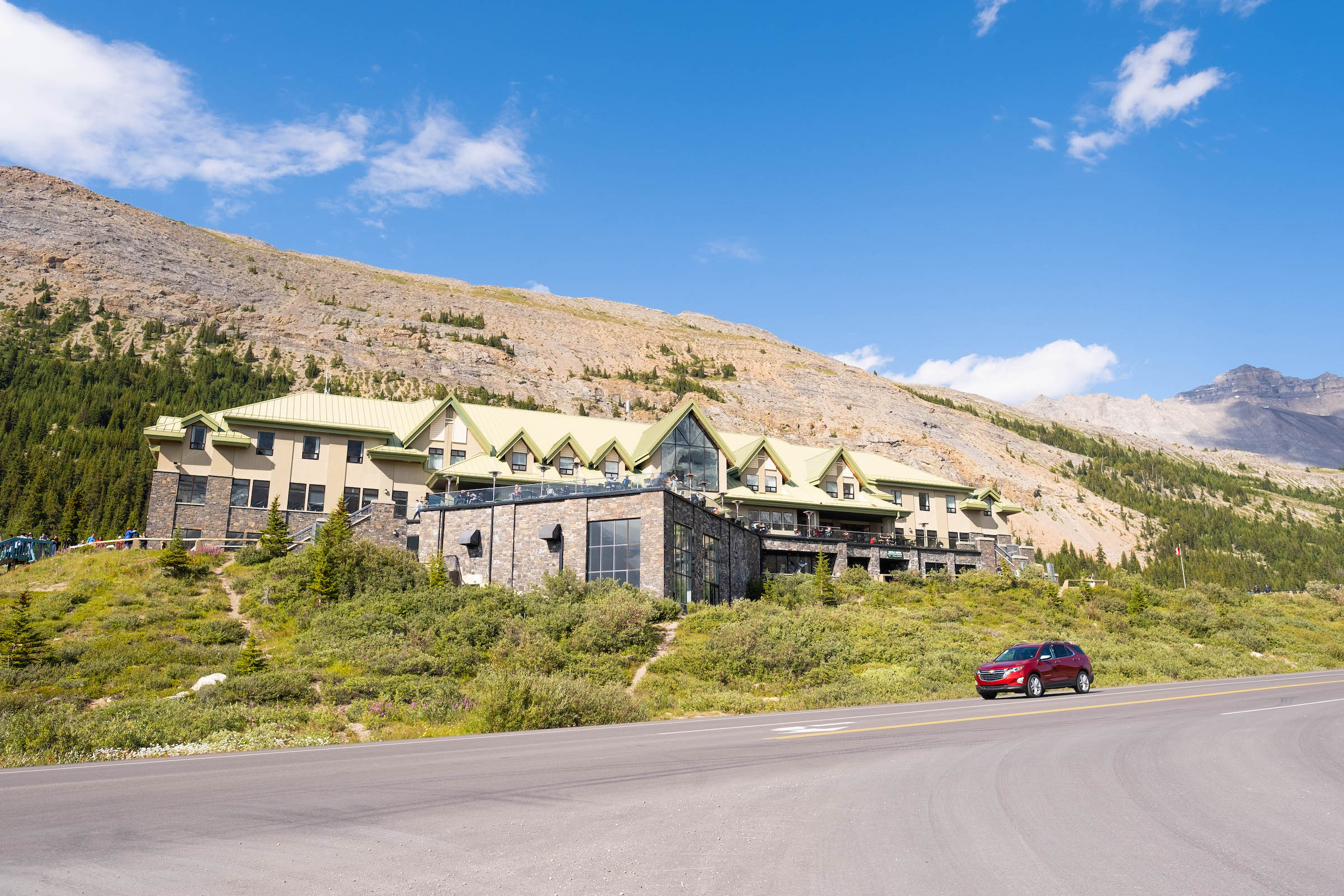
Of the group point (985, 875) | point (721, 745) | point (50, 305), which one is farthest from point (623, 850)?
point (50, 305)

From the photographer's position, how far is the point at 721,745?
1451 centimetres

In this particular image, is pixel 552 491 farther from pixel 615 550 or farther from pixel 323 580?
pixel 323 580

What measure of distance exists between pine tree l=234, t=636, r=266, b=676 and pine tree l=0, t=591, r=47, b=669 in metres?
6.67

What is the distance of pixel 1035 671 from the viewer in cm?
2452

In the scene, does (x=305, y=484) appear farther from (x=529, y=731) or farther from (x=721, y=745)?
(x=721, y=745)

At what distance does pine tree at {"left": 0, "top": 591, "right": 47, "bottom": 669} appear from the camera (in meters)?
28.5

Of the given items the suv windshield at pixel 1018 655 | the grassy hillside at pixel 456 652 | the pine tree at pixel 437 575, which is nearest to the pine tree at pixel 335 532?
the grassy hillside at pixel 456 652

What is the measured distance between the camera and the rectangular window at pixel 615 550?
39281 millimetres

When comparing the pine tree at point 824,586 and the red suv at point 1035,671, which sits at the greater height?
the pine tree at point 824,586

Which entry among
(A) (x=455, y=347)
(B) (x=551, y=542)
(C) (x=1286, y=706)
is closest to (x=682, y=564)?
(B) (x=551, y=542)

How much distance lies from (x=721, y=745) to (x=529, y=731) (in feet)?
20.7

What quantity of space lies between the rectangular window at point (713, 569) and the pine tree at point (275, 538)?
2176cm

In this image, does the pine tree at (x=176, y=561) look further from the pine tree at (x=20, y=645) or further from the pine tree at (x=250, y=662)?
the pine tree at (x=250, y=662)

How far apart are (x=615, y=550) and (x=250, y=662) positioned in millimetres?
16286
